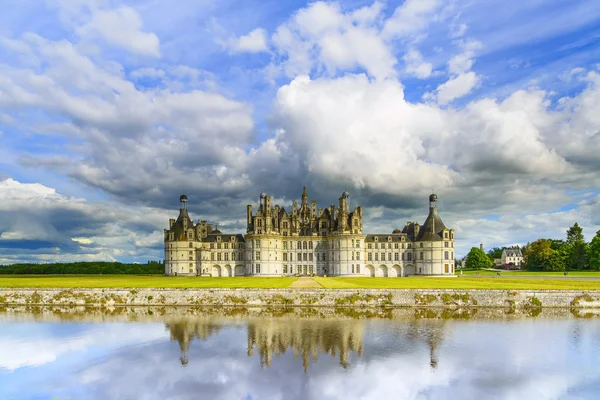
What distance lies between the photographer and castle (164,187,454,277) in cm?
7406

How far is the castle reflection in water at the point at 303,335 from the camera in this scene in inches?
925

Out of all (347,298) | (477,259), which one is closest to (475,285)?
(347,298)

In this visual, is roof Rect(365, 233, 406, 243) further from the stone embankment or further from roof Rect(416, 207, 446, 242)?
the stone embankment

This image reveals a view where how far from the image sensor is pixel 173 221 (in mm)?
78875

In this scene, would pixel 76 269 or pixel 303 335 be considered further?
pixel 76 269

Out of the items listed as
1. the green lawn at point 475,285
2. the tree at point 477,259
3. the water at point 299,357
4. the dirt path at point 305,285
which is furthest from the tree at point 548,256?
the water at point 299,357

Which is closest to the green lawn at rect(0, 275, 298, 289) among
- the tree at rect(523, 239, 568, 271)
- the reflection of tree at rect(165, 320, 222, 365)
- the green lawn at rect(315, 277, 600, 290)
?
the green lawn at rect(315, 277, 600, 290)

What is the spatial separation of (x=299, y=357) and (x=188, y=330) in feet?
30.3

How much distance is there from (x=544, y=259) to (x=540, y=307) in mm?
57420

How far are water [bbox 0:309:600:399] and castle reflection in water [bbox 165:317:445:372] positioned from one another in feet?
0.19

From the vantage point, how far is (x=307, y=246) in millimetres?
77688

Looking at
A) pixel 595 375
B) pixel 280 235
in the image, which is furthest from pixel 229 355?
pixel 280 235

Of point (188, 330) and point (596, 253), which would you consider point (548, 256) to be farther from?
point (188, 330)

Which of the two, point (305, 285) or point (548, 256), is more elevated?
point (548, 256)
